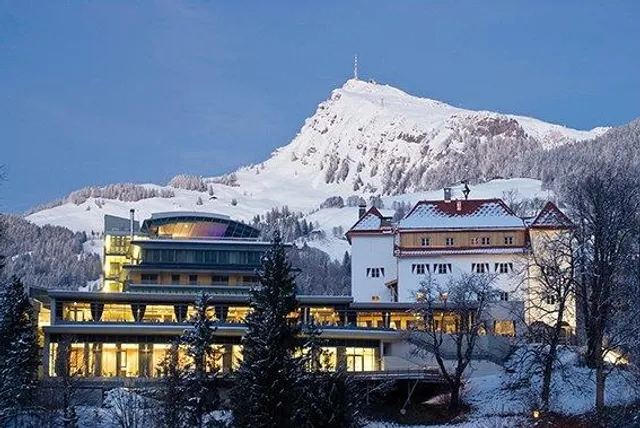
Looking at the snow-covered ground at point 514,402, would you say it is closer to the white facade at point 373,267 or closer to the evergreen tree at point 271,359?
the evergreen tree at point 271,359

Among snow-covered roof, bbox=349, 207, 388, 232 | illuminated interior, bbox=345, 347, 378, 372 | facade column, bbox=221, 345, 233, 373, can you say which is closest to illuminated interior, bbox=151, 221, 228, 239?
snow-covered roof, bbox=349, 207, 388, 232

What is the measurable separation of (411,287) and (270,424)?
49122 mm

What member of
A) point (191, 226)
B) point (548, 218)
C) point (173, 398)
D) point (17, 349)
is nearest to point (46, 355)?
point (17, 349)

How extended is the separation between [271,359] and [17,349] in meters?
19.9

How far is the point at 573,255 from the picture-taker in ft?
222

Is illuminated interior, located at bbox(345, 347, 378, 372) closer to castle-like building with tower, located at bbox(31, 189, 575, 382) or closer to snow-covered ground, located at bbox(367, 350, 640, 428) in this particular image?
castle-like building with tower, located at bbox(31, 189, 575, 382)

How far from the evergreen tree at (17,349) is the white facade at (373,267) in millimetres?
41003

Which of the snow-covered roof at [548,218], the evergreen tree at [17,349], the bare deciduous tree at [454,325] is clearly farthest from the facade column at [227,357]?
the snow-covered roof at [548,218]

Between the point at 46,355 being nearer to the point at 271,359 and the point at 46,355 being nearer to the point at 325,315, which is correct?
the point at 325,315

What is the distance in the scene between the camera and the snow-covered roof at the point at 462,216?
A: 98.8 meters

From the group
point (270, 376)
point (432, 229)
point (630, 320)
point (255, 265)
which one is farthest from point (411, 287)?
point (270, 376)

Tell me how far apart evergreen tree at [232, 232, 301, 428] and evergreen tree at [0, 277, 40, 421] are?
44.8ft

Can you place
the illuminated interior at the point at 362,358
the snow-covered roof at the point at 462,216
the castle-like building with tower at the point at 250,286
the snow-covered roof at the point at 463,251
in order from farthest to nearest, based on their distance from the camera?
the snow-covered roof at the point at 462,216
the snow-covered roof at the point at 463,251
the illuminated interior at the point at 362,358
the castle-like building with tower at the point at 250,286

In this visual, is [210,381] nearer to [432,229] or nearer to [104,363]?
[104,363]
